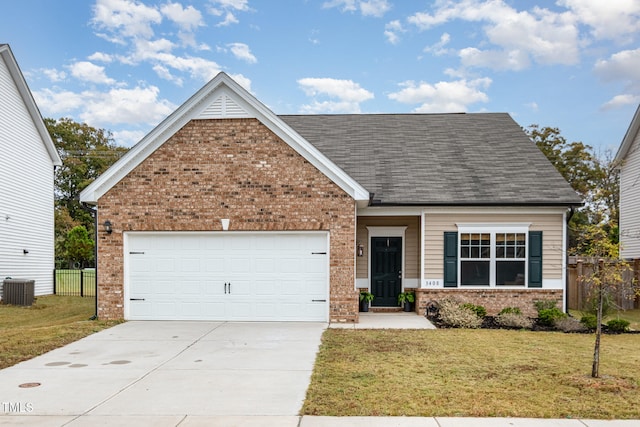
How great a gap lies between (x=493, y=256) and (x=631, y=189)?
36.1ft

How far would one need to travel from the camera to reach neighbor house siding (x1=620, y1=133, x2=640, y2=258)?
20.5 metres

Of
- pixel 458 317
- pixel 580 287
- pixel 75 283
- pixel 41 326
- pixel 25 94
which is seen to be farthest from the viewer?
pixel 75 283

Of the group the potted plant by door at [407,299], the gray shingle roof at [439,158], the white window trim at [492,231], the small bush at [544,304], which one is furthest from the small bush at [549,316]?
the potted plant by door at [407,299]

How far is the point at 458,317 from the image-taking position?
12531 mm

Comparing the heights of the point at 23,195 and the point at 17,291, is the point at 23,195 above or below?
above

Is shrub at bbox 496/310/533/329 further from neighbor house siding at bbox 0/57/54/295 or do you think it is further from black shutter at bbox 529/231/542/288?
neighbor house siding at bbox 0/57/54/295

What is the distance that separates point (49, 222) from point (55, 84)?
37.4ft

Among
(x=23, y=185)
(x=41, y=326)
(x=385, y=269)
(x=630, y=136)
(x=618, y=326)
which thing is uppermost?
(x=630, y=136)

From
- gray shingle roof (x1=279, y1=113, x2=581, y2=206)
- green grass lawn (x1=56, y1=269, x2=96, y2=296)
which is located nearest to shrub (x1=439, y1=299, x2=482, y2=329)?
gray shingle roof (x1=279, y1=113, x2=581, y2=206)

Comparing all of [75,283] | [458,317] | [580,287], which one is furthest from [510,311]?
[75,283]

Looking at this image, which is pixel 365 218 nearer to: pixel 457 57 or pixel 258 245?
pixel 258 245

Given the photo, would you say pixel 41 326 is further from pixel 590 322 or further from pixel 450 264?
pixel 590 322

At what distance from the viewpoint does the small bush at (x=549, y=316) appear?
41.5 feet

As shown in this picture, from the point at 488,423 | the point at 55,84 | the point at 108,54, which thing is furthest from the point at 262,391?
the point at 55,84
